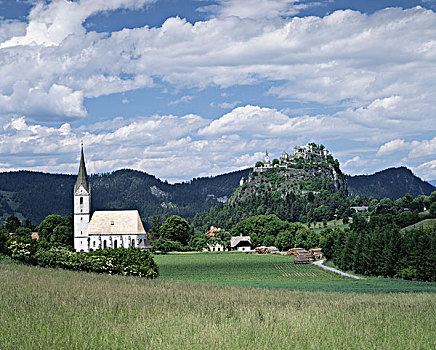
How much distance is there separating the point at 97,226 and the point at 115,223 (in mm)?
3961

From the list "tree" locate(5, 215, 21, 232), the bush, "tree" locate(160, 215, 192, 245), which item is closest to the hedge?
the bush

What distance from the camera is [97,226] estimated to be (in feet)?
371

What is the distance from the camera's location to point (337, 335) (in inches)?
402

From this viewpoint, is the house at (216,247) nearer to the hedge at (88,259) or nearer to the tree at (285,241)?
the tree at (285,241)

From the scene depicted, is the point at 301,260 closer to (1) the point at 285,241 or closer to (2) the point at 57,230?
(1) the point at 285,241

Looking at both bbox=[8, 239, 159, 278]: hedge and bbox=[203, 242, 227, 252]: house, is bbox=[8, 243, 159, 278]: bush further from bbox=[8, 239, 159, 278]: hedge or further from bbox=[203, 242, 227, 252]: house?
bbox=[203, 242, 227, 252]: house

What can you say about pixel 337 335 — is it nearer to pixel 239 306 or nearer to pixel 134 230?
pixel 239 306

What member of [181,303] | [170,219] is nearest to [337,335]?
[181,303]

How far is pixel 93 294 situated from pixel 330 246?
304ft

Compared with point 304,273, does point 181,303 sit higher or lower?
higher

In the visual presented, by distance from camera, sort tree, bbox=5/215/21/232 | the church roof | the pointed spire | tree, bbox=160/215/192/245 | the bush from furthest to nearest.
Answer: tree, bbox=5/215/21/232
tree, bbox=160/215/192/245
the church roof
the pointed spire
the bush

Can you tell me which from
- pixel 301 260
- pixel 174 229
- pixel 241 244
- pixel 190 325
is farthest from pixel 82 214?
pixel 190 325

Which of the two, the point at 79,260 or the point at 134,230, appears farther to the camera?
the point at 134,230

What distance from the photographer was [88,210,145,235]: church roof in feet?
370
